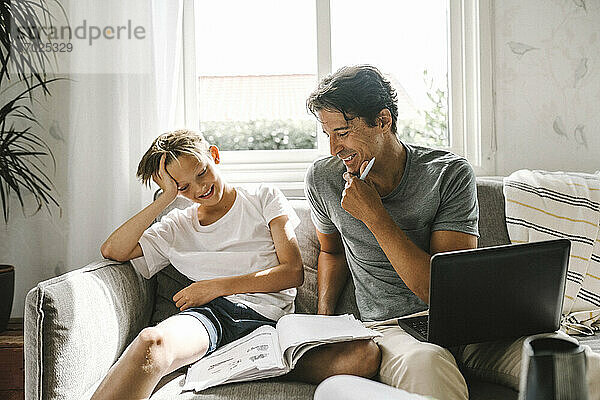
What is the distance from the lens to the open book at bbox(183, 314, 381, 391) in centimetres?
145

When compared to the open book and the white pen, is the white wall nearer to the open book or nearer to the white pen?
the white pen

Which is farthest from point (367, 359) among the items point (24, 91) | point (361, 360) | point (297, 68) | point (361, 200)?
point (24, 91)

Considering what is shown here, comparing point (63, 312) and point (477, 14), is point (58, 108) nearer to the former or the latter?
point (63, 312)

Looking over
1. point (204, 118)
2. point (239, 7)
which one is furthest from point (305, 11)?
point (204, 118)

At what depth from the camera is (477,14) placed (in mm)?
2461

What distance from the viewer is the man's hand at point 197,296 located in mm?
1797

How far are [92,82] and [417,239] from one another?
131 cm

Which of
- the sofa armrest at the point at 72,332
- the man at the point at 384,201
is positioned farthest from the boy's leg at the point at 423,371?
the sofa armrest at the point at 72,332

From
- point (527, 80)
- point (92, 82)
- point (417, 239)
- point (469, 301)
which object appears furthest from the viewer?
point (527, 80)

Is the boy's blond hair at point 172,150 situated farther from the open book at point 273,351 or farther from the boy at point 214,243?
the open book at point 273,351

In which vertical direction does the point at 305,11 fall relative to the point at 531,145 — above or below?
above

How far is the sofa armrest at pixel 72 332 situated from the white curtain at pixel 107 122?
56 centimetres

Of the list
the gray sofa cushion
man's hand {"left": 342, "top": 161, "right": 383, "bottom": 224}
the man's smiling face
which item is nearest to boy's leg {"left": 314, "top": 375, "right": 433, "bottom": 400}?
man's hand {"left": 342, "top": 161, "right": 383, "bottom": 224}

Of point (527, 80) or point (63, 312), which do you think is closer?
point (63, 312)
